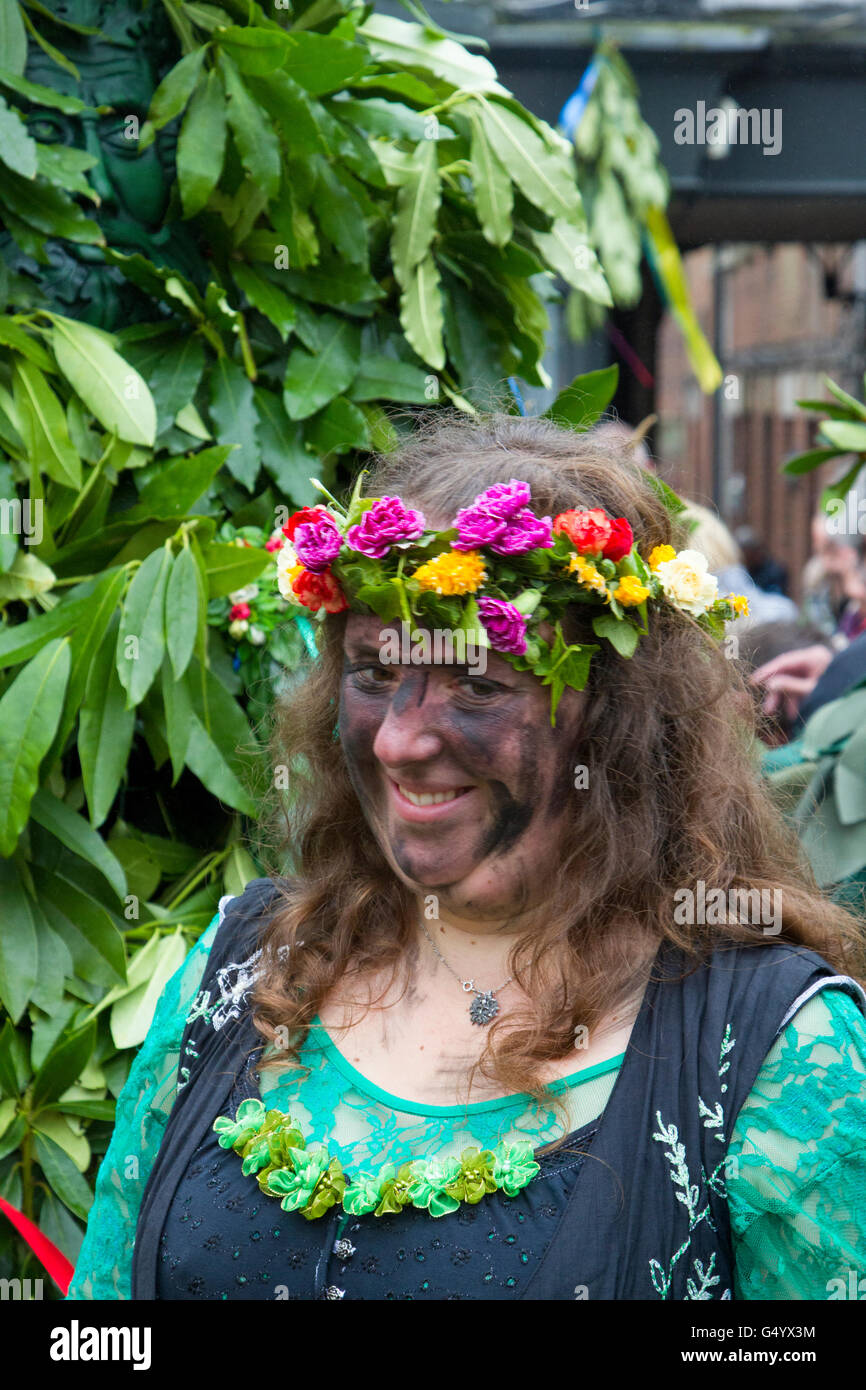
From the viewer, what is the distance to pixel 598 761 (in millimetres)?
1439

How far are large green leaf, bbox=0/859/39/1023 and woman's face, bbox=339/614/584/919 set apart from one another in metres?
0.68

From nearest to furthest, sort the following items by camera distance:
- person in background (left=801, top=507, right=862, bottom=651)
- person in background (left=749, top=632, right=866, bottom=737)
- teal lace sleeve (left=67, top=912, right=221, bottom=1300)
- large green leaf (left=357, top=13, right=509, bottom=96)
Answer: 1. teal lace sleeve (left=67, top=912, right=221, bottom=1300)
2. large green leaf (left=357, top=13, right=509, bottom=96)
3. person in background (left=749, top=632, right=866, bottom=737)
4. person in background (left=801, top=507, right=862, bottom=651)

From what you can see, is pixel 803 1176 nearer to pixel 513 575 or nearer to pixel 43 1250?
pixel 513 575

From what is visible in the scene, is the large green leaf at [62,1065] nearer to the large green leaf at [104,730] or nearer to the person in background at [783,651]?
the large green leaf at [104,730]

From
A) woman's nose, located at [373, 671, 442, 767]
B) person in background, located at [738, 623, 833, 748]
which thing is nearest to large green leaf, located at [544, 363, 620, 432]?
woman's nose, located at [373, 671, 442, 767]

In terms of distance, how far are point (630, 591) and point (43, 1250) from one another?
46.2 inches

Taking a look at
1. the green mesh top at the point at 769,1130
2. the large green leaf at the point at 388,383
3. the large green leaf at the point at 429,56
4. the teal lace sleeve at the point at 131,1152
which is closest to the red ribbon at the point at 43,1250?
the teal lace sleeve at the point at 131,1152

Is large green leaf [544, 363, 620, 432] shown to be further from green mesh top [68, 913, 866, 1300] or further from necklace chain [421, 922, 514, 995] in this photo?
green mesh top [68, 913, 866, 1300]

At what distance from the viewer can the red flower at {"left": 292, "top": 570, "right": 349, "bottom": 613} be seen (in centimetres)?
148

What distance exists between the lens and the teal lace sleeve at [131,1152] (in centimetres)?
157

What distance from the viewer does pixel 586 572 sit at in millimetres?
1373

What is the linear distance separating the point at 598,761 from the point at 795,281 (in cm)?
1546

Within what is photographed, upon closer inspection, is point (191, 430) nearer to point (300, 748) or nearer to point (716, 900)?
point (300, 748)
